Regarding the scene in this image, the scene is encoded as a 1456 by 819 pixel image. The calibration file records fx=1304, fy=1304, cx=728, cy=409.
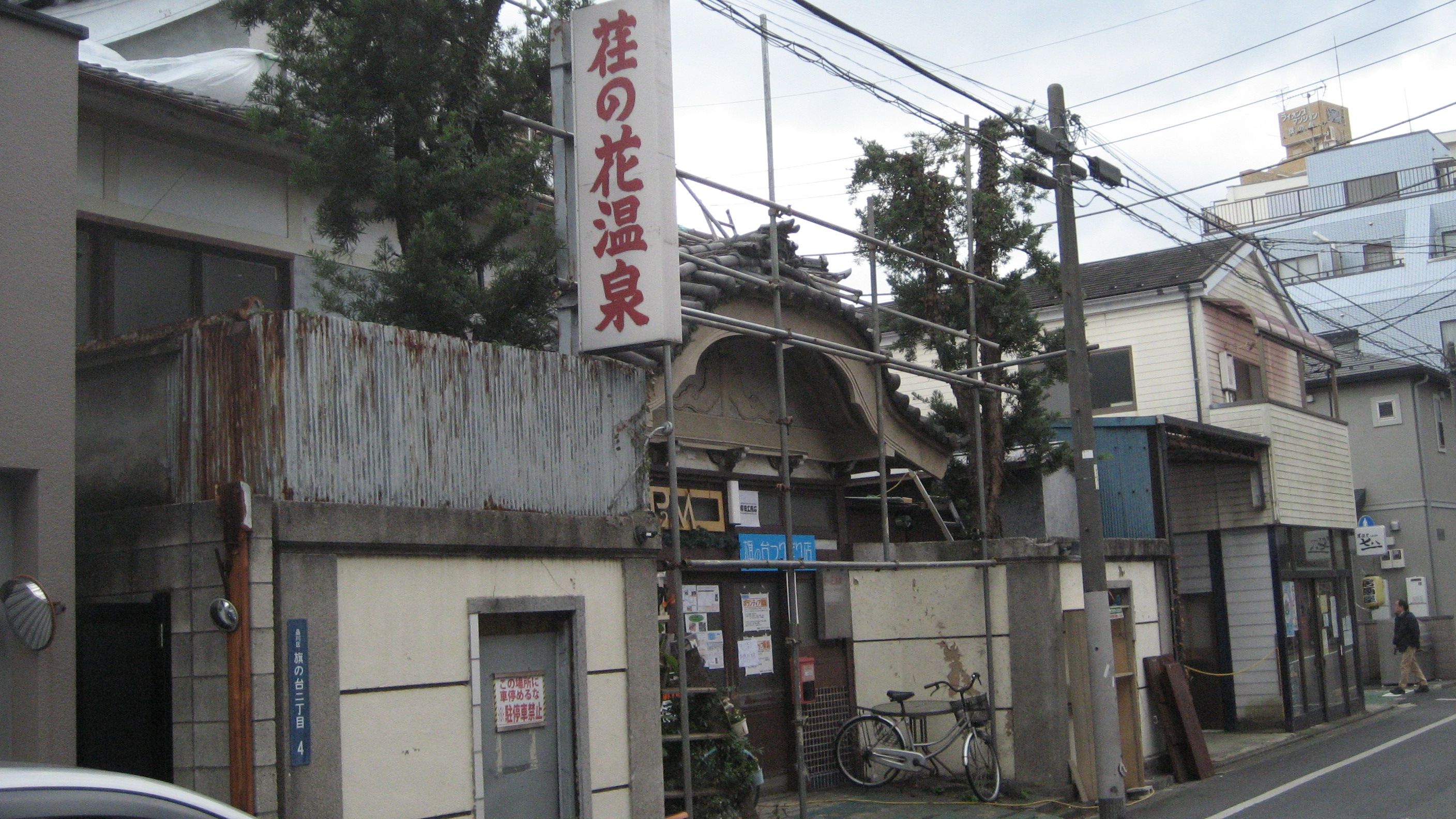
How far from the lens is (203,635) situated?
650cm

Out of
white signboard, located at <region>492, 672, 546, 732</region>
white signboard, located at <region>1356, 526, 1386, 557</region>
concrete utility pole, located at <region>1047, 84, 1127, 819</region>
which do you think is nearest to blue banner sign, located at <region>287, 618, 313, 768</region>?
white signboard, located at <region>492, 672, 546, 732</region>

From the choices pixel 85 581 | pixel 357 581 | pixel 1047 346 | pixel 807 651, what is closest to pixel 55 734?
pixel 85 581

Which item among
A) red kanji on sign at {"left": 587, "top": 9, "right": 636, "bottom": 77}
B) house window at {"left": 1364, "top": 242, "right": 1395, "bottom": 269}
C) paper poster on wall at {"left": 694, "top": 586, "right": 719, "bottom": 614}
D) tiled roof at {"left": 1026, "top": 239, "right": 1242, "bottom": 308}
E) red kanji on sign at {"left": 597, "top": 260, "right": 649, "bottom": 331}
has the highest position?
house window at {"left": 1364, "top": 242, "right": 1395, "bottom": 269}

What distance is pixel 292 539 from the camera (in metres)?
6.61

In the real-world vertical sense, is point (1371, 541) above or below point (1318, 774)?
above

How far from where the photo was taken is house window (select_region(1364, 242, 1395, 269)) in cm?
4716

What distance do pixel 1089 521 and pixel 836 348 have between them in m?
3.25

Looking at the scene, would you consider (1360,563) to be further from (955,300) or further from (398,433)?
(398,433)

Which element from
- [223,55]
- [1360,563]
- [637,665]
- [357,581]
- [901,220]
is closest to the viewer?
[357,581]

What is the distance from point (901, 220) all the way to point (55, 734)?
479 inches

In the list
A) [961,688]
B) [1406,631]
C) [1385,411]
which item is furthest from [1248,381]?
[961,688]

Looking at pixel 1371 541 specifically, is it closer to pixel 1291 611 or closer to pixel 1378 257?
pixel 1291 611

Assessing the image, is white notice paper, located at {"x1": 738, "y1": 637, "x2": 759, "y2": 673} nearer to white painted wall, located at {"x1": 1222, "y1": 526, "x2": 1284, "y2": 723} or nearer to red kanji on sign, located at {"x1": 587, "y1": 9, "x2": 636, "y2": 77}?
red kanji on sign, located at {"x1": 587, "y1": 9, "x2": 636, "y2": 77}

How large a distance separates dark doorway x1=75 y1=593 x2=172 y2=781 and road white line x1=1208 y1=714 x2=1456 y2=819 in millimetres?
9951
